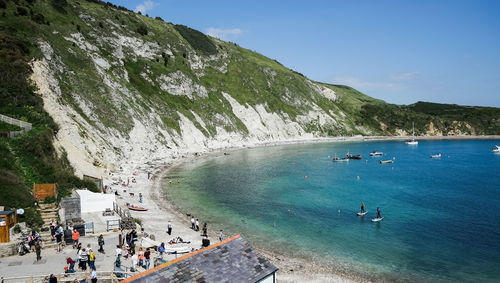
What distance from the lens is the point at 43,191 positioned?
3192 cm

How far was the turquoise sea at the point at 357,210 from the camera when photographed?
30.3m

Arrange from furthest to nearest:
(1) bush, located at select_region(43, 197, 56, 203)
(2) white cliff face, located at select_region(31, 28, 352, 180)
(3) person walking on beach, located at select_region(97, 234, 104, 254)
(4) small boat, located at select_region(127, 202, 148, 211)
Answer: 1. (2) white cliff face, located at select_region(31, 28, 352, 180)
2. (4) small boat, located at select_region(127, 202, 148, 211)
3. (1) bush, located at select_region(43, 197, 56, 203)
4. (3) person walking on beach, located at select_region(97, 234, 104, 254)

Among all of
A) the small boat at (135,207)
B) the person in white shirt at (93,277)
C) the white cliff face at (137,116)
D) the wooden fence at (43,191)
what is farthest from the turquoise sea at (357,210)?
the person in white shirt at (93,277)

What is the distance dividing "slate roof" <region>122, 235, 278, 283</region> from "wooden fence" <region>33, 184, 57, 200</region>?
22.0 meters

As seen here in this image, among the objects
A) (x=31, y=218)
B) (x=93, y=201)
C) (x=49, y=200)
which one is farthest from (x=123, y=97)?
(x=31, y=218)

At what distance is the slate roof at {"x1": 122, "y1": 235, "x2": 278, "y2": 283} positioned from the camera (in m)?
15.6

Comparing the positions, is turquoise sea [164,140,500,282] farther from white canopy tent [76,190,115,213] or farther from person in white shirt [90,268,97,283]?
person in white shirt [90,268,97,283]

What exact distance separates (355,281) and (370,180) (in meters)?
48.3

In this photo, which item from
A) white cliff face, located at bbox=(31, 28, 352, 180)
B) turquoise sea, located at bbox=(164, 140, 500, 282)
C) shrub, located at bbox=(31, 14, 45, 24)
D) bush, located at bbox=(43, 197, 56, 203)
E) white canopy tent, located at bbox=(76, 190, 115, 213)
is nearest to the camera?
turquoise sea, located at bbox=(164, 140, 500, 282)

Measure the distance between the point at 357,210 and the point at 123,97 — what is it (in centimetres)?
6521

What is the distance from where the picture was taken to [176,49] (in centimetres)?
13612

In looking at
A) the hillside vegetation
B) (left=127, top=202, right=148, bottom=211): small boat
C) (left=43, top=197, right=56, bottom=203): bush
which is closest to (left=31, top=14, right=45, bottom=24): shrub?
the hillside vegetation

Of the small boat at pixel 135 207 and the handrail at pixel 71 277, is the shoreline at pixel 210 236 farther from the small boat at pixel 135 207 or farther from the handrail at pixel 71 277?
the handrail at pixel 71 277

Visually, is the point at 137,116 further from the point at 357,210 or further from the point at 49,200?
the point at 357,210
